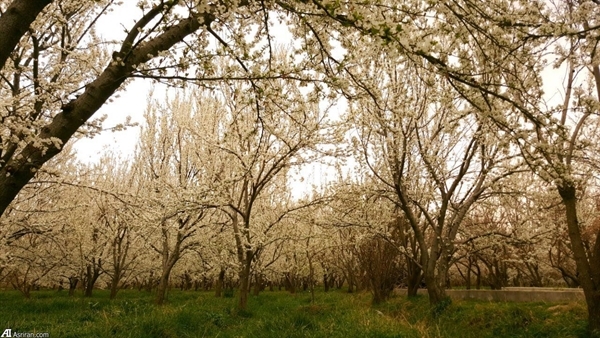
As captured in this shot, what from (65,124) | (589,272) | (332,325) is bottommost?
(332,325)

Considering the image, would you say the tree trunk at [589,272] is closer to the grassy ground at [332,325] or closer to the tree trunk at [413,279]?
the grassy ground at [332,325]

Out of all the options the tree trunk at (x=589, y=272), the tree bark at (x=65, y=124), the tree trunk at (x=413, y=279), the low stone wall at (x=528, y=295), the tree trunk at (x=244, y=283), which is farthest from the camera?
the tree trunk at (x=413, y=279)

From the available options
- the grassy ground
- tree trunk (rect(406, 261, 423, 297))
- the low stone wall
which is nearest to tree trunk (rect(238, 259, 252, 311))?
the grassy ground

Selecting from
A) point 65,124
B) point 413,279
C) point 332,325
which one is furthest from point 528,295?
point 65,124

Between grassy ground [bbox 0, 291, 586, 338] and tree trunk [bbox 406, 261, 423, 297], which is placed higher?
tree trunk [bbox 406, 261, 423, 297]

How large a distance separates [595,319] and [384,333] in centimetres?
329

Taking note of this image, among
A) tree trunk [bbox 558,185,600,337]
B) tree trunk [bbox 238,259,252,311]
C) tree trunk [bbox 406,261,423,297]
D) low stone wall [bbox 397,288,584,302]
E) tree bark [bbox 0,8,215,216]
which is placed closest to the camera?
tree bark [bbox 0,8,215,216]

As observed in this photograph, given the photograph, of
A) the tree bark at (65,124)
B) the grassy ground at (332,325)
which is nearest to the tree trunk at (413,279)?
the grassy ground at (332,325)

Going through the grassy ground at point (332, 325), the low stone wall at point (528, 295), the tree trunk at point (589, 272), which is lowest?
the grassy ground at point (332, 325)

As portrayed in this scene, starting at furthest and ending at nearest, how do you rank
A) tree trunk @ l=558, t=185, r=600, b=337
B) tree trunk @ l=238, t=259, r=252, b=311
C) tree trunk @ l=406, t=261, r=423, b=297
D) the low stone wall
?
tree trunk @ l=406, t=261, r=423, b=297, the low stone wall, tree trunk @ l=238, t=259, r=252, b=311, tree trunk @ l=558, t=185, r=600, b=337

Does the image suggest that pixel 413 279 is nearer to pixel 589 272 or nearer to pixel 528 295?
pixel 528 295

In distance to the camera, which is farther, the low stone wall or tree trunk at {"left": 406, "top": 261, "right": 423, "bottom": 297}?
tree trunk at {"left": 406, "top": 261, "right": 423, "bottom": 297}

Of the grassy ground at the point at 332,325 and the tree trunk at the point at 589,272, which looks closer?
the tree trunk at the point at 589,272

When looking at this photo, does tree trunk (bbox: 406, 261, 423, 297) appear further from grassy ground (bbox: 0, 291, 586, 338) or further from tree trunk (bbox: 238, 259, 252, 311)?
tree trunk (bbox: 238, 259, 252, 311)
